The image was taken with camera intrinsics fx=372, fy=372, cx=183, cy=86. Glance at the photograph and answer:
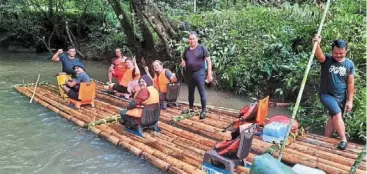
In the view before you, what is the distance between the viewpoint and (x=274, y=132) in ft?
16.7

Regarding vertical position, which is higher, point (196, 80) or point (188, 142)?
point (196, 80)

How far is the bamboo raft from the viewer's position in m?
4.51

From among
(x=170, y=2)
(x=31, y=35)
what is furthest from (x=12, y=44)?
(x=170, y=2)

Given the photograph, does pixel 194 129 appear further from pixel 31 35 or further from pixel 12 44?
pixel 12 44

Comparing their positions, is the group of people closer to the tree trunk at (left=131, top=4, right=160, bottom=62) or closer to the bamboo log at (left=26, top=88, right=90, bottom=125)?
the bamboo log at (left=26, top=88, right=90, bottom=125)

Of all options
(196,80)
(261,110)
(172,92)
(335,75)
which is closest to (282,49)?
(172,92)

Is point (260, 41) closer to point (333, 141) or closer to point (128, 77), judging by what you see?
point (128, 77)

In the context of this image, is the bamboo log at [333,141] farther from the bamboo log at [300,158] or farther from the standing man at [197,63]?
the standing man at [197,63]

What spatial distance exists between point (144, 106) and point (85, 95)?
2.34 m

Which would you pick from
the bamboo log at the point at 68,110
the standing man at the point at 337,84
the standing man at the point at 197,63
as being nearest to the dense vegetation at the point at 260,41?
the standing man at the point at 337,84

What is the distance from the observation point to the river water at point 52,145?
5.03 metres

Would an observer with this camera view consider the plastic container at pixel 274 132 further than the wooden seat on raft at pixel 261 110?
No

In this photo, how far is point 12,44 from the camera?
19.2 metres

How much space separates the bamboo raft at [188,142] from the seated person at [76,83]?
0.30 metres
